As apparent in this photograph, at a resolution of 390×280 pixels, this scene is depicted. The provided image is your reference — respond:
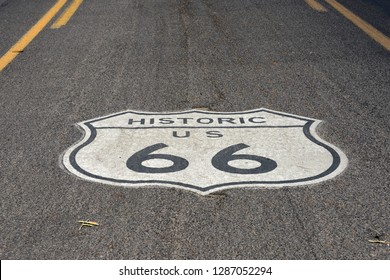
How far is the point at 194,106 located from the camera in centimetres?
492

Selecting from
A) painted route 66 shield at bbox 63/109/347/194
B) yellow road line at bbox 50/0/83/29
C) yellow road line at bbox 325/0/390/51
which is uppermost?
painted route 66 shield at bbox 63/109/347/194

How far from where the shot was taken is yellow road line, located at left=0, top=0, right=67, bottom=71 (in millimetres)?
6547

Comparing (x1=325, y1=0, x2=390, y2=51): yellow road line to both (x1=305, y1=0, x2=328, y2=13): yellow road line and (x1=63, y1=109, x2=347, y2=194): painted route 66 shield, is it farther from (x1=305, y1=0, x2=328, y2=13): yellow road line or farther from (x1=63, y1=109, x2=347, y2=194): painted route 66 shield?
(x1=63, y1=109, x2=347, y2=194): painted route 66 shield

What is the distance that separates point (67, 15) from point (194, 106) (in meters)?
4.42

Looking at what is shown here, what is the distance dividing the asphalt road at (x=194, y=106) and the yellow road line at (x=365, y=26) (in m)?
0.09

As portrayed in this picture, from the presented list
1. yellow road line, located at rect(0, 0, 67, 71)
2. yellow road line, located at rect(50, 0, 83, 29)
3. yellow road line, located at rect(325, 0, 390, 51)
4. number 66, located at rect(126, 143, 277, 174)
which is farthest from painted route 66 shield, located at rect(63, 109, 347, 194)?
yellow road line, located at rect(50, 0, 83, 29)

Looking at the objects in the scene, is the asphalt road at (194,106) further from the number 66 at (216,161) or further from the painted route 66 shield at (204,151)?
the number 66 at (216,161)

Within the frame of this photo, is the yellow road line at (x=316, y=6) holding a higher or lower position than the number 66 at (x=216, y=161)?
lower

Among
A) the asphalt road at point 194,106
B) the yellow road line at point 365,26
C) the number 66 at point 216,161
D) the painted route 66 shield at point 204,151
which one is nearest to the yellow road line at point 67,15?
the asphalt road at point 194,106

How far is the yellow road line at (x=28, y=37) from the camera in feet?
21.5

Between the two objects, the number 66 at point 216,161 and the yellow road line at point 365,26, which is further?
the yellow road line at point 365,26

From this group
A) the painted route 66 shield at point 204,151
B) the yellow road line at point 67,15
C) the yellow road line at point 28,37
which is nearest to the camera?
the painted route 66 shield at point 204,151

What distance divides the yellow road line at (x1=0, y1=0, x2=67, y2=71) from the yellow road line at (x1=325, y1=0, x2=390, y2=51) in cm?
365
